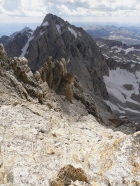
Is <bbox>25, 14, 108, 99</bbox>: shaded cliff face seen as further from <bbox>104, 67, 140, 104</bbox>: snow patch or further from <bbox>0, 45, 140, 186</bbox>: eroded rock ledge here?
<bbox>0, 45, 140, 186</bbox>: eroded rock ledge

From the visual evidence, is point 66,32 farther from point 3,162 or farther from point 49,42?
point 3,162

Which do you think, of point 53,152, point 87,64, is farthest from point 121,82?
point 53,152

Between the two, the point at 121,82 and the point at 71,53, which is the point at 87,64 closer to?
the point at 71,53

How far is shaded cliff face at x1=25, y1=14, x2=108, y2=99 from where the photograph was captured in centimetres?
11638

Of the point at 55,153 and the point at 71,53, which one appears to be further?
the point at 71,53

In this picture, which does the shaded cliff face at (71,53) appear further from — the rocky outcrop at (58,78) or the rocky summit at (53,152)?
the rocky summit at (53,152)

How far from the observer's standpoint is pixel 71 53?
126375 millimetres

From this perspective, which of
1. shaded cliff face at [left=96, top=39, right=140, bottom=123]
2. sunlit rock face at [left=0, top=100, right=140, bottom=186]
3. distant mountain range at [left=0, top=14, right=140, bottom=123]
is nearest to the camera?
sunlit rock face at [left=0, top=100, right=140, bottom=186]

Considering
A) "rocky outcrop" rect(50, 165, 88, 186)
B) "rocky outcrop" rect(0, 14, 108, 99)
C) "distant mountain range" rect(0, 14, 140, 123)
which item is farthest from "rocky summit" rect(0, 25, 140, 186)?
"rocky outcrop" rect(0, 14, 108, 99)

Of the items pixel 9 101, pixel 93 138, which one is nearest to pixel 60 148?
pixel 93 138

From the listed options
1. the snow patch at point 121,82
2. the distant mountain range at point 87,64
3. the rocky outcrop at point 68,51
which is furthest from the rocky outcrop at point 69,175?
the snow patch at point 121,82

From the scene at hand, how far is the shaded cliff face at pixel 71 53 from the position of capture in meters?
116

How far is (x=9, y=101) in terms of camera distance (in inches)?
1201

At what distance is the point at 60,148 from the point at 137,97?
118206mm
